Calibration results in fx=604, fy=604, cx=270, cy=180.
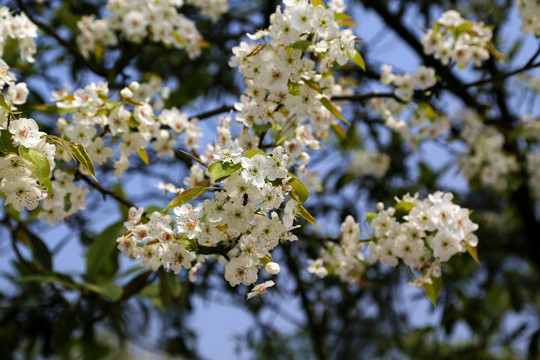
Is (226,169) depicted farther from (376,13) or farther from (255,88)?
(376,13)

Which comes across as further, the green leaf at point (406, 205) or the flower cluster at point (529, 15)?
the flower cluster at point (529, 15)

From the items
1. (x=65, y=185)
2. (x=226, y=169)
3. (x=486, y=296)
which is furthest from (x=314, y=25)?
(x=486, y=296)

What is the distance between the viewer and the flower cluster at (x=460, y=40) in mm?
2312

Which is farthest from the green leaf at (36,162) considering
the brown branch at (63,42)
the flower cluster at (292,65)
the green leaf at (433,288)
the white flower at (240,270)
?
the brown branch at (63,42)

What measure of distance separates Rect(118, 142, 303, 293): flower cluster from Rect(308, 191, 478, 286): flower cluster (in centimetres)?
45

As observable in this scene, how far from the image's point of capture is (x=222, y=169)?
1313 millimetres

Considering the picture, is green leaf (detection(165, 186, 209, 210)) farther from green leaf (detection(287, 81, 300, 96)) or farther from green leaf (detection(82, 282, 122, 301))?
green leaf (detection(82, 282, 122, 301))

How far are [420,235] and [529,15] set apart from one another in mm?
1080

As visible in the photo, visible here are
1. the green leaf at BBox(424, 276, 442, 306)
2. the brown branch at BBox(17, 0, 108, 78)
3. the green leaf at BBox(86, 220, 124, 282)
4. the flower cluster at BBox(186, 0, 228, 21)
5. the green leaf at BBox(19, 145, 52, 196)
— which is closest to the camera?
the green leaf at BBox(19, 145, 52, 196)

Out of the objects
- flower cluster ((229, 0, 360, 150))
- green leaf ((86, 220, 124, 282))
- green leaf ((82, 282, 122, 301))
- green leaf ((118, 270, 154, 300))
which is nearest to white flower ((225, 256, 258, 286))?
flower cluster ((229, 0, 360, 150))

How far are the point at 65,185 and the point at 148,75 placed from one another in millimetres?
1141

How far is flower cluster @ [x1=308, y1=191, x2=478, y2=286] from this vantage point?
1.63 meters

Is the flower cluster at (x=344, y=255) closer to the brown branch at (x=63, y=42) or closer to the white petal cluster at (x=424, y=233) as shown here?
the white petal cluster at (x=424, y=233)

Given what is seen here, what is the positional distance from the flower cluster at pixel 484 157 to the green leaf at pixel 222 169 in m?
Result: 2.51
